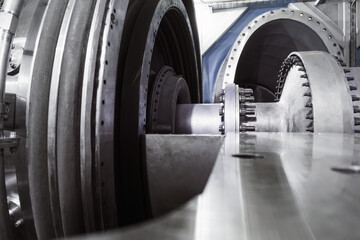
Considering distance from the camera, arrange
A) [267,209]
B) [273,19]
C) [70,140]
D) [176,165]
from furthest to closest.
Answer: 1. [273,19]
2. [176,165]
3. [70,140]
4. [267,209]

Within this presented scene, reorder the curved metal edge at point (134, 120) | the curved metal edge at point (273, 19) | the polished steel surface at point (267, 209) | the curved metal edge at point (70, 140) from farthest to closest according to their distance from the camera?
the curved metal edge at point (273, 19), the curved metal edge at point (134, 120), the curved metal edge at point (70, 140), the polished steel surface at point (267, 209)

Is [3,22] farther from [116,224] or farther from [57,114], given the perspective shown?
[116,224]

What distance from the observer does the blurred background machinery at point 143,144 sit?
20 centimetres

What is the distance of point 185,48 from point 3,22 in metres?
1.12

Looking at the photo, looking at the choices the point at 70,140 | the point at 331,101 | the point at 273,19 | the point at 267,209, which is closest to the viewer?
the point at 267,209

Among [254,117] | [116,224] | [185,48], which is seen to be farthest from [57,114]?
[185,48]

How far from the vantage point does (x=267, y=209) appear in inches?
7.7

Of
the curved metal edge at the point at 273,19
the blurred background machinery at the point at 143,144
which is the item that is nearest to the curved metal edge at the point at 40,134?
the blurred background machinery at the point at 143,144

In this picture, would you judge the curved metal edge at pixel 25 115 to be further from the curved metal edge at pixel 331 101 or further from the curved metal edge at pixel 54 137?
the curved metal edge at pixel 331 101

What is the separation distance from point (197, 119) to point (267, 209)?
93cm

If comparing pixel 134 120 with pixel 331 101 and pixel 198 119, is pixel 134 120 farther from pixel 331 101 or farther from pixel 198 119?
pixel 331 101

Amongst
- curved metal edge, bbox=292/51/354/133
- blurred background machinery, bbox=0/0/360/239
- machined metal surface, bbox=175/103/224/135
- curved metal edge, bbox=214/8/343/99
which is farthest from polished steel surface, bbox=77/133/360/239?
curved metal edge, bbox=214/8/343/99

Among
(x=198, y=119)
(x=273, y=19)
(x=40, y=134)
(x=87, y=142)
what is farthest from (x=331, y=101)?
(x=273, y=19)

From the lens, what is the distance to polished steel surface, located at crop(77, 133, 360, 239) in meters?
0.16
